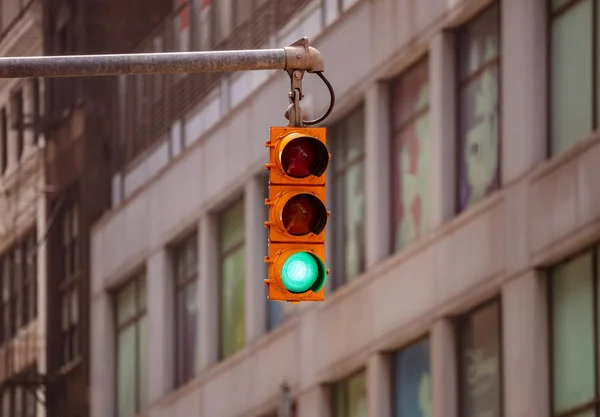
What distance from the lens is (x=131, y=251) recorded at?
48.9 metres

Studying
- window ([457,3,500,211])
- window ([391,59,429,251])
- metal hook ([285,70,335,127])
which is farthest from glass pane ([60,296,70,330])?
metal hook ([285,70,335,127])

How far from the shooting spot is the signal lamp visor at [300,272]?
13445 millimetres

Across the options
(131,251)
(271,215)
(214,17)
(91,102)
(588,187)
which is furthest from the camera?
(91,102)

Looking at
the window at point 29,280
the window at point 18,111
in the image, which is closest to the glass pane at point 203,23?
the window at point 29,280

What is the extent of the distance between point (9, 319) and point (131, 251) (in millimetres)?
11651

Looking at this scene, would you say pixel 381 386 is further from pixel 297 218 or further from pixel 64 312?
pixel 64 312

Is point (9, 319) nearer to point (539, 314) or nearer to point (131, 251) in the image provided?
point (131, 251)

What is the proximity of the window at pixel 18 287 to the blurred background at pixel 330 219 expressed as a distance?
0.12m

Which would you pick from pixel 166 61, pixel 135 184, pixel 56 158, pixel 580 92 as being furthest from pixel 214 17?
pixel 166 61

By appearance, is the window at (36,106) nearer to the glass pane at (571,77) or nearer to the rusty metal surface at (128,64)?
the glass pane at (571,77)

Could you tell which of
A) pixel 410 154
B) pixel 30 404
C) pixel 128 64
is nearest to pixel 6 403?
pixel 30 404

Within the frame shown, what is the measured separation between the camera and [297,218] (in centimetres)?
1351

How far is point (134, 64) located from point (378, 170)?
70.0 feet

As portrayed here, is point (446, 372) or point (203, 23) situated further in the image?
point (203, 23)
